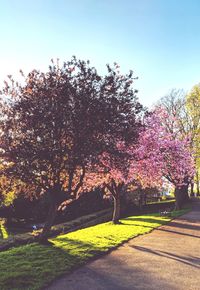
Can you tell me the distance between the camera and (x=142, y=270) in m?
9.19

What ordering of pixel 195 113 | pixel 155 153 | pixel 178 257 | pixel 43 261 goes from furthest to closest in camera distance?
pixel 195 113, pixel 155 153, pixel 178 257, pixel 43 261

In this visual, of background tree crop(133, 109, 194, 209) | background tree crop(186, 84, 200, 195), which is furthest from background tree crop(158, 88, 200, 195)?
background tree crop(133, 109, 194, 209)

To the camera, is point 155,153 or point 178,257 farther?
Result: point 155,153

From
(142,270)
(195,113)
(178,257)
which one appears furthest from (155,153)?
(195,113)

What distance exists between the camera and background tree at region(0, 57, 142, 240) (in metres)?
11.8

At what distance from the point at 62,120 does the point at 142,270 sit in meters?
5.73

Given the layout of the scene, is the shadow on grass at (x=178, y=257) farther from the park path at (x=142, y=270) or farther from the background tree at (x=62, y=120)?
the background tree at (x=62, y=120)

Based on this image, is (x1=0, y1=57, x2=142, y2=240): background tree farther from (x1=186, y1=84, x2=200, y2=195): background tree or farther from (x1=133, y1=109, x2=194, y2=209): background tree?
(x1=186, y1=84, x2=200, y2=195): background tree

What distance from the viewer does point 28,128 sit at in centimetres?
1180

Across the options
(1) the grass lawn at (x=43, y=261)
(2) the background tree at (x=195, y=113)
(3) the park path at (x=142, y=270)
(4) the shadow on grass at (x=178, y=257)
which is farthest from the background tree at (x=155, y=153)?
(2) the background tree at (x=195, y=113)

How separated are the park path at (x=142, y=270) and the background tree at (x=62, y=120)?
3.85 meters

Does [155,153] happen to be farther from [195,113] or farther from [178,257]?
[195,113]

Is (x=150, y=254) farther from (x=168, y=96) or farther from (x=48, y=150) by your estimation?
(x=168, y=96)

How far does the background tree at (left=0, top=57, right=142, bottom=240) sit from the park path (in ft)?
12.6
